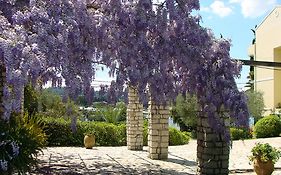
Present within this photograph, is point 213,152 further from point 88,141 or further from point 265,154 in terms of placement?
point 88,141

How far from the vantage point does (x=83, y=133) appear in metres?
20.2

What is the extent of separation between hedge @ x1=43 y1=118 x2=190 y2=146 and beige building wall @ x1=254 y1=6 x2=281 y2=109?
15.0 m

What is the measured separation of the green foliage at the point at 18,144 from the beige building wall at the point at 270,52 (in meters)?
27.7

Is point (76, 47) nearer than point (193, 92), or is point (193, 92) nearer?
point (76, 47)

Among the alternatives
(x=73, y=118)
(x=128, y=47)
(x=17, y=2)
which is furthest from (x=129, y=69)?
(x=17, y=2)

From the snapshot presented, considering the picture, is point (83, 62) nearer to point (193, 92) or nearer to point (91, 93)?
point (91, 93)

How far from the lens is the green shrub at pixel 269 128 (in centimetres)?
2469

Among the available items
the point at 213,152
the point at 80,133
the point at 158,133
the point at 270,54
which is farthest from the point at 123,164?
the point at 270,54

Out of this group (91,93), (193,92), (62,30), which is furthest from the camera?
(193,92)

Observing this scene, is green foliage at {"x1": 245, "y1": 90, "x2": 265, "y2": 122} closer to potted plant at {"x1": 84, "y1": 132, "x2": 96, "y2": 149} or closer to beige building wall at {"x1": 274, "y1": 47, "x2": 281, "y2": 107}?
beige building wall at {"x1": 274, "y1": 47, "x2": 281, "y2": 107}

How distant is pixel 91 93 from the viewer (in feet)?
26.0

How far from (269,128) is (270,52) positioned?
38.5 feet

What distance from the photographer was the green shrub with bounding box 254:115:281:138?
972 inches

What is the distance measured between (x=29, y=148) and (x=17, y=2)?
267 cm
